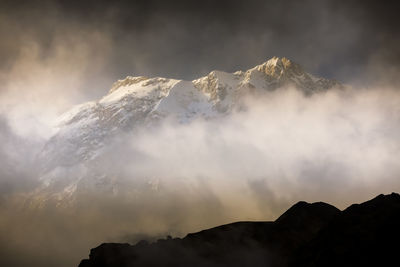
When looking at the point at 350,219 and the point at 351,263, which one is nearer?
the point at 351,263

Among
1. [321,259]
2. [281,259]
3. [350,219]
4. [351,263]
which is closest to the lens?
[351,263]

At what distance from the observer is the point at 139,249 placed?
99.4 metres

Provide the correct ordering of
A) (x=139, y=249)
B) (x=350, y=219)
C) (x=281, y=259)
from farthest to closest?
(x=139, y=249)
(x=281, y=259)
(x=350, y=219)

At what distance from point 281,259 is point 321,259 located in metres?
25.8

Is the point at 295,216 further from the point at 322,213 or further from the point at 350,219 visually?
the point at 350,219

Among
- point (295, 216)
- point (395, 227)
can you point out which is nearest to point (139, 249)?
point (295, 216)

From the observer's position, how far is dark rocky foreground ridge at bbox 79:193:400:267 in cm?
6378

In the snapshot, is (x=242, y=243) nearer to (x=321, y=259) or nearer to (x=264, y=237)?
(x=264, y=237)

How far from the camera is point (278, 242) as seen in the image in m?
95.5

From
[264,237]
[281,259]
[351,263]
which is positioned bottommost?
[351,263]

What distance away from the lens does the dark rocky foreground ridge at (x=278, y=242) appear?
6378 cm

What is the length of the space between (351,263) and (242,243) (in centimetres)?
4216

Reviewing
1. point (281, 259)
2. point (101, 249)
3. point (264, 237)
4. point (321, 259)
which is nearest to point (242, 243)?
point (264, 237)

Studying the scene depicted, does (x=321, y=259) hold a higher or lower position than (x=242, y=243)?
lower
